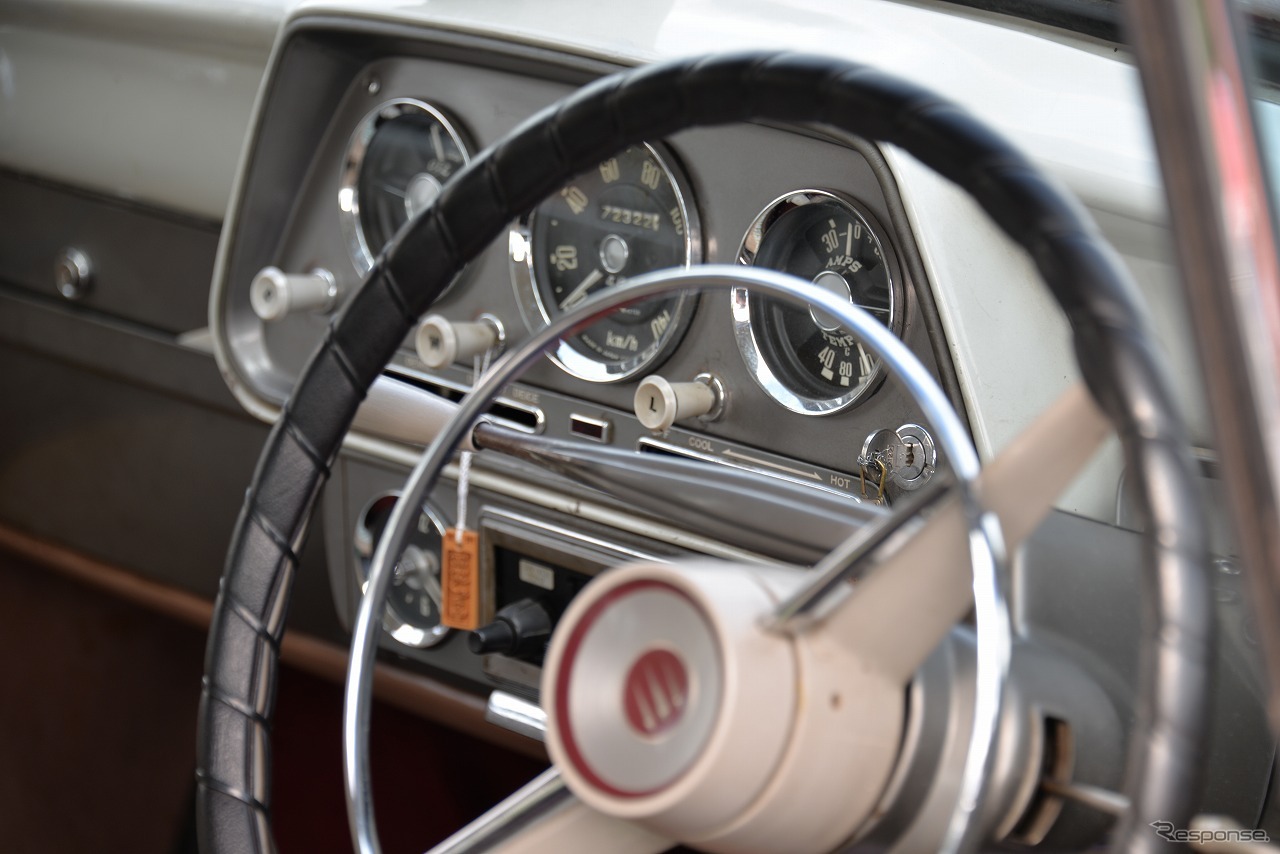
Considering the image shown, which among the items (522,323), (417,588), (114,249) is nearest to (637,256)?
(522,323)

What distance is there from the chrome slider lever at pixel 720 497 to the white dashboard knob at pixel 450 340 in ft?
1.83

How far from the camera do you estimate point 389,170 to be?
1.55 metres

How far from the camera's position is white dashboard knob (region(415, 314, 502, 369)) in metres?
1.38

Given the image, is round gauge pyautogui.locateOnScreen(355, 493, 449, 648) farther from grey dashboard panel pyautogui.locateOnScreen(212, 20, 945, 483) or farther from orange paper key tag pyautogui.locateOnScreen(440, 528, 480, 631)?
orange paper key tag pyautogui.locateOnScreen(440, 528, 480, 631)

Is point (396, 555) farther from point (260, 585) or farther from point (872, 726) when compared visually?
point (872, 726)

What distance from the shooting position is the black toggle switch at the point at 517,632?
1330 millimetres

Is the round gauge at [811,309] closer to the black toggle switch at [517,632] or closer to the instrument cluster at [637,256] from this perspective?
the instrument cluster at [637,256]

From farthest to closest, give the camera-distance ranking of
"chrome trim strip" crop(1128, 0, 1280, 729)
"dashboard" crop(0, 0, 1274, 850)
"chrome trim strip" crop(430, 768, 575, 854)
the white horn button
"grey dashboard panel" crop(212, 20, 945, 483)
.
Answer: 1. "grey dashboard panel" crop(212, 20, 945, 483)
2. "dashboard" crop(0, 0, 1274, 850)
3. "chrome trim strip" crop(430, 768, 575, 854)
4. the white horn button
5. "chrome trim strip" crop(1128, 0, 1280, 729)

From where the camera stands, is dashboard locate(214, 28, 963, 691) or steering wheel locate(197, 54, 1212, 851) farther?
dashboard locate(214, 28, 963, 691)

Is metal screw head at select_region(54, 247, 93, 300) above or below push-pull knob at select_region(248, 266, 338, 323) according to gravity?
above

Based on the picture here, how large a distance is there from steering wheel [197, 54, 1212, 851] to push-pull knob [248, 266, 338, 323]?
60 centimetres

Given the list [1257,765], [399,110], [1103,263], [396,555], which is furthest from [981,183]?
[399,110]

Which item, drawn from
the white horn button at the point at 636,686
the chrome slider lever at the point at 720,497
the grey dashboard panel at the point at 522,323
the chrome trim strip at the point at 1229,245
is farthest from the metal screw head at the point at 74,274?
the chrome trim strip at the point at 1229,245

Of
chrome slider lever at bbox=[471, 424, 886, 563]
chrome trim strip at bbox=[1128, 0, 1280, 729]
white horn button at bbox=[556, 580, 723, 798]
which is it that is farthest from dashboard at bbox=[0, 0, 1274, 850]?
chrome trim strip at bbox=[1128, 0, 1280, 729]
